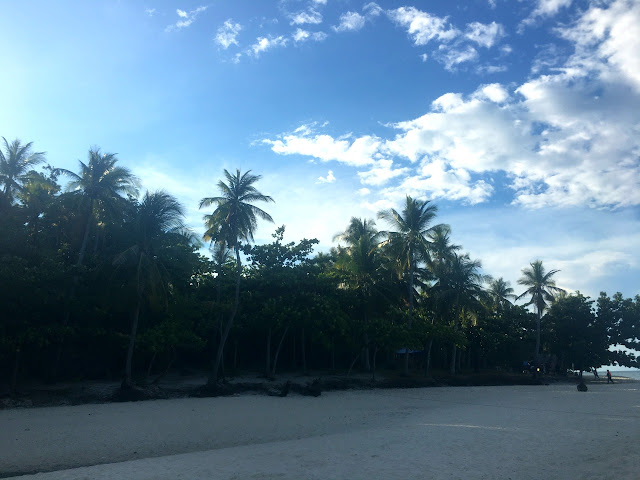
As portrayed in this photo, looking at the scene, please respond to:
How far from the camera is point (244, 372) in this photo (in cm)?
3244

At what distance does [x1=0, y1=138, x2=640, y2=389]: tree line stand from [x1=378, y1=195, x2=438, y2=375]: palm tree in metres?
0.09

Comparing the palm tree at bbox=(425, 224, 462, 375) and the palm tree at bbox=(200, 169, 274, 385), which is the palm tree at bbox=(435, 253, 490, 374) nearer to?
the palm tree at bbox=(425, 224, 462, 375)

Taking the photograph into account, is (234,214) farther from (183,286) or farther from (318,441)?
(318,441)

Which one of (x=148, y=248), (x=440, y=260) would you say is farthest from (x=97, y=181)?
(x=440, y=260)

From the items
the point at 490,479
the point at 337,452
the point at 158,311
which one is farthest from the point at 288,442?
the point at 158,311

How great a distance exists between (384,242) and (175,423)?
75.2 feet

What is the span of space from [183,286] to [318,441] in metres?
17.6

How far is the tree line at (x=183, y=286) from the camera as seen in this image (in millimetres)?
22625

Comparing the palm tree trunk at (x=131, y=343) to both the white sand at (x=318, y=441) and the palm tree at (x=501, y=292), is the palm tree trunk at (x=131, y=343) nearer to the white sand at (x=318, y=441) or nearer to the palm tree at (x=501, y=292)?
the white sand at (x=318, y=441)

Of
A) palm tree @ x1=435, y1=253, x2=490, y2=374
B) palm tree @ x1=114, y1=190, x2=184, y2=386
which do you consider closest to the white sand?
palm tree @ x1=114, y1=190, x2=184, y2=386

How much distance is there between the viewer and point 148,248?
77.8 ft

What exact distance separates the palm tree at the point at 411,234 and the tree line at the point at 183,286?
3.4 inches

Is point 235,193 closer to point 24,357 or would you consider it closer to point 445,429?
point 24,357

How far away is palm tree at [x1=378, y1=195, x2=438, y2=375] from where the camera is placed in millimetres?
34938
